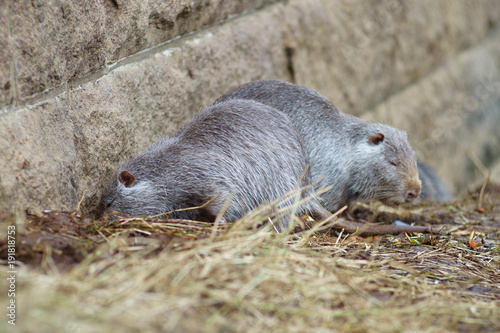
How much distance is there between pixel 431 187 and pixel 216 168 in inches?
98.6

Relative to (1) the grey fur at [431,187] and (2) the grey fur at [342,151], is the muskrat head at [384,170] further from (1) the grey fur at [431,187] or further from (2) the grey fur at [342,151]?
(1) the grey fur at [431,187]

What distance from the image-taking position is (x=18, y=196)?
6.81 feet

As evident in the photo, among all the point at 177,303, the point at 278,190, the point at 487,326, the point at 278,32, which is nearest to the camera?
the point at 177,303

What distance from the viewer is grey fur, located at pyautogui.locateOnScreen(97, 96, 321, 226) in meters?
2.59

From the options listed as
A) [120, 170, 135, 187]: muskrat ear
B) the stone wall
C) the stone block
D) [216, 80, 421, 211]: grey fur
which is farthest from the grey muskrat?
the stone block

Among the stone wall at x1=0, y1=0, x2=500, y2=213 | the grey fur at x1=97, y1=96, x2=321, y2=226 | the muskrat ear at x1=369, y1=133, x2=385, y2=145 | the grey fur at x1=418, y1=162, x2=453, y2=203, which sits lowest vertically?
the grey fur at x1=418, y1=162, x2=453, y2=203

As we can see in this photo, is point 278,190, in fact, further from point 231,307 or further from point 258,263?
point 231,307

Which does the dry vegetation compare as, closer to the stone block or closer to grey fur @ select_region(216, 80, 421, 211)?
grey fur @ select_region(216, 80, 421, 211)

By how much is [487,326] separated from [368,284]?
413mm

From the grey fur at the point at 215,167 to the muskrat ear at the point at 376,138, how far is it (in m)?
0.75

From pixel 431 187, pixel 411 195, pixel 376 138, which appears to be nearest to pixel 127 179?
pixel 376 138

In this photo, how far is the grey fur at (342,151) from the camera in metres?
3.57

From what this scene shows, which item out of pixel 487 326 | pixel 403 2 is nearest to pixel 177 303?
pixel 487 326

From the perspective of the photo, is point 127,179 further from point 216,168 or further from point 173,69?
point 173,69
